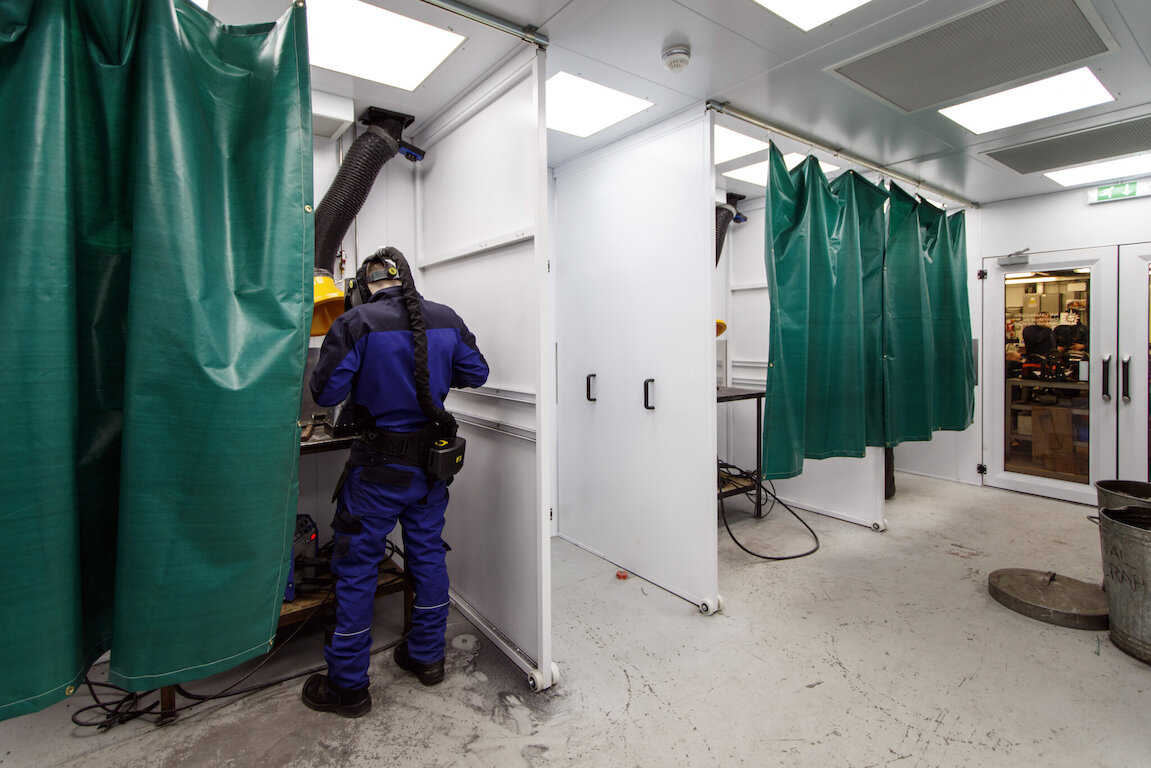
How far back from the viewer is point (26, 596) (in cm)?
99

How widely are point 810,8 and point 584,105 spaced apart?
3.64ft

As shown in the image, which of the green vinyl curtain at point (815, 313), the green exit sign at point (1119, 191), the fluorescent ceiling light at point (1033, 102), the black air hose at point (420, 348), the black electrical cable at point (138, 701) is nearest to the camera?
the black electrical cable at point (138, 701)

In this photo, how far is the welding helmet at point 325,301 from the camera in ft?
7.47

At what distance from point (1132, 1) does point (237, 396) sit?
10.0 ft

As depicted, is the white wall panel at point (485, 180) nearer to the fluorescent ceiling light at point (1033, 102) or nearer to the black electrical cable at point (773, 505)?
the fluorescent ceiling light at point (1033, 102)

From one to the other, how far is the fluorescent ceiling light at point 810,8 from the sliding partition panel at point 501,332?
862 millimetres

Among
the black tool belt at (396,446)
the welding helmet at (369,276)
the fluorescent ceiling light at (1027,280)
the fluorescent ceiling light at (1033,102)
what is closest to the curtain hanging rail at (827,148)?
the fluorescent ceiling light at (1033,102)

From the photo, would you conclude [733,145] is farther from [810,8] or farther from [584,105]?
[810,8]

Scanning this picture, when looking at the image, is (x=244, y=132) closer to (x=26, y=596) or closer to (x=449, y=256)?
(x=26, y=596)

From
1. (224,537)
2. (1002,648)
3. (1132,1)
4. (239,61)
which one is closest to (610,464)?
(1002,648)

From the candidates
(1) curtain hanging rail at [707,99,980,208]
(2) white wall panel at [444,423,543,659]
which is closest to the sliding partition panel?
(2) white wall panel at [444,423,543,659]

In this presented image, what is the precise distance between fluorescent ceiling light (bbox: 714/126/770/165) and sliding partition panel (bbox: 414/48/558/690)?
136 centimetres

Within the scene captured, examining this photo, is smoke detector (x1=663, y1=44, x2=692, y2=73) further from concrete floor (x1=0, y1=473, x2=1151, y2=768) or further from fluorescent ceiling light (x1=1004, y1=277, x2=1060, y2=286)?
fluorescent ceiling light (x1=1004, y1=277, x2=1060, y2=286)

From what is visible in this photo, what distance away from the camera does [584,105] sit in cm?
274
